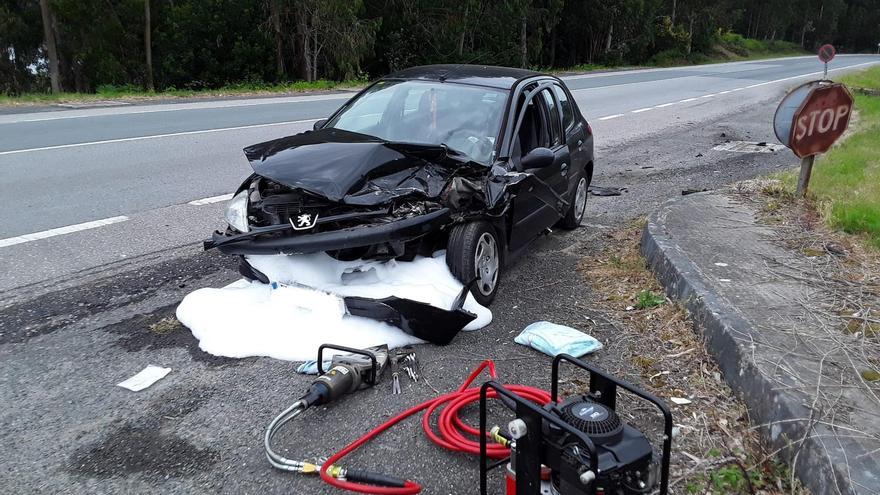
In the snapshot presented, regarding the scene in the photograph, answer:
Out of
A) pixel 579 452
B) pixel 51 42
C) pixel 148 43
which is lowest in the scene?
pixel 579 452

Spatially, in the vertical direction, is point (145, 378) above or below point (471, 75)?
below

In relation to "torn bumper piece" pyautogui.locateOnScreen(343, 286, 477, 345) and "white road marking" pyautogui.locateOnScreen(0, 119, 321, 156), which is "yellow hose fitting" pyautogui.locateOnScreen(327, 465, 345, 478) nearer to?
"torn bumper piece" pyautogui.locateOnScreen(343, 286, 477, 345)

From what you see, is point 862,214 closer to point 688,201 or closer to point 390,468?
point 688,201

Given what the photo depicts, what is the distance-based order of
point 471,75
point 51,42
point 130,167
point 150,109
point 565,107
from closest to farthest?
point 471,75 → point 565,107 → point 130,167 → point 150,109 → point 51,42

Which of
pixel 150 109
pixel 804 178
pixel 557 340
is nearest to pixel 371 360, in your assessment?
pixel 557 340

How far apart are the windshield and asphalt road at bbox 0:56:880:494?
1171mm

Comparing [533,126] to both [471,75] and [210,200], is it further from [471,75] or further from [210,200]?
[210,200]

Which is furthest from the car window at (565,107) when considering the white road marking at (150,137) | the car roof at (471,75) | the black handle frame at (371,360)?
the white road marking at (150,137)

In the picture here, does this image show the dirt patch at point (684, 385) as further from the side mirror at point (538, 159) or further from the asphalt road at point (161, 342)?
the side mirror at point (538, 159)

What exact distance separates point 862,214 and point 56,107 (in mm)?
16019

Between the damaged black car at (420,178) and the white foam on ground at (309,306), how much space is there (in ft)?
0.36

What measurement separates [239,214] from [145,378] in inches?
48.5

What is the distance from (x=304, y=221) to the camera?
414 cm

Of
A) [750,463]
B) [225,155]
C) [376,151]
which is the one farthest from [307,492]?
[225,155]
